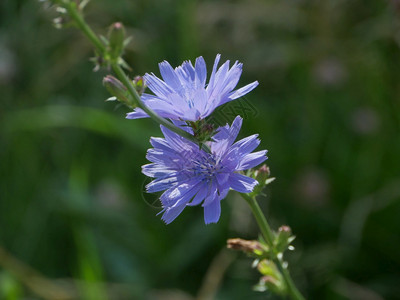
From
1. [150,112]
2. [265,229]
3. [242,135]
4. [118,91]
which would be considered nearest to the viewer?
[150,112]

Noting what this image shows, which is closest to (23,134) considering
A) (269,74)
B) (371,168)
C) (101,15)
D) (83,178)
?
(83,178)

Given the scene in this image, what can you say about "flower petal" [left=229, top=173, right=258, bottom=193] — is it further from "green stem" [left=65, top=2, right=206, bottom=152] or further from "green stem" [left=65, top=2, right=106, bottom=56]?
"green stem" [left=65, top=2, right=106, bottom=56]

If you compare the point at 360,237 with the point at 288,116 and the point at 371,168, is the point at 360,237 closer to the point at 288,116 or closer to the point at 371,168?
the point at 371,168

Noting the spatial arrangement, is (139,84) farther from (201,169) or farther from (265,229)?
(265,229)

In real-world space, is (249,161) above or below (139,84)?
below

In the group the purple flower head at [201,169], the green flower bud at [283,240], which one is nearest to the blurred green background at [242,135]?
the green flower bud at [283,240]

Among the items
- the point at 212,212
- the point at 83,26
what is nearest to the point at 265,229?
the point at 212,212

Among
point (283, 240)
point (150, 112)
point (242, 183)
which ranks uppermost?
point (150, 112)
